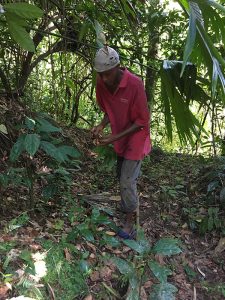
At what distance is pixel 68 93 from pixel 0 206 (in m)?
2.58

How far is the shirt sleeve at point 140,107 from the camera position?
2.89m

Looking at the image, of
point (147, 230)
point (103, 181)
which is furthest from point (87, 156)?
point (147, 230)

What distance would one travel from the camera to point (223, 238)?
11.2 ft

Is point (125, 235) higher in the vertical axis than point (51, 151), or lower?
lower

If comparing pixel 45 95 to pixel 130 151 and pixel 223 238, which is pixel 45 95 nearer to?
pixel 130 151

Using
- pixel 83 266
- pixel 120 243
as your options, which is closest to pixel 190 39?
pixel 83 266

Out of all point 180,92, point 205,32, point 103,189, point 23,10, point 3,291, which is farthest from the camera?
point 103,189

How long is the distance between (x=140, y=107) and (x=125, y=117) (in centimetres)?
17

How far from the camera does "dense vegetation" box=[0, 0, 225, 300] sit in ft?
7.97

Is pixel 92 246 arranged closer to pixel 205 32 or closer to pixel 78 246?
pixel 78 246

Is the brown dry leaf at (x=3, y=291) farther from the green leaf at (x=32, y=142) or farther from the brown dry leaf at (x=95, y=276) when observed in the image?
the green leaf at (x=32, y=142)

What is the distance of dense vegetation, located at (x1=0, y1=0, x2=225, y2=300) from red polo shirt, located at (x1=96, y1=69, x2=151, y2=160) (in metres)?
0.33

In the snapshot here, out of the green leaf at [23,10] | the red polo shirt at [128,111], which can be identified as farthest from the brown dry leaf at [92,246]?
the green leaf at [23,10]

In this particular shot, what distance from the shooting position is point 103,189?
13.0 ft
